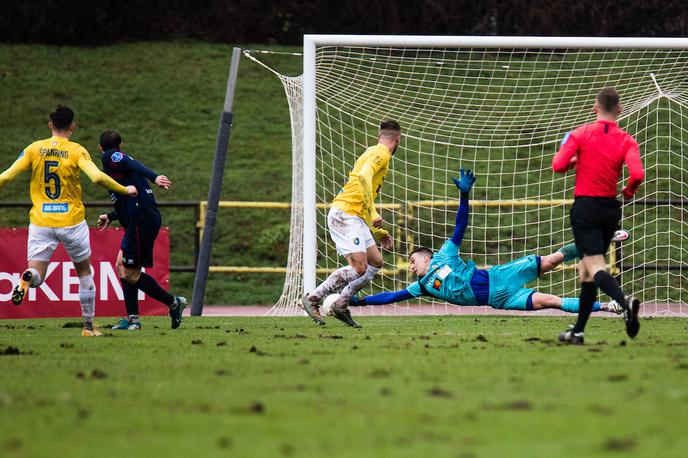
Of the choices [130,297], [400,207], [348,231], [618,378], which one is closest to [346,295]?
[348,231]

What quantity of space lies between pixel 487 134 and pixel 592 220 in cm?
729

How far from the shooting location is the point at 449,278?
11125mm

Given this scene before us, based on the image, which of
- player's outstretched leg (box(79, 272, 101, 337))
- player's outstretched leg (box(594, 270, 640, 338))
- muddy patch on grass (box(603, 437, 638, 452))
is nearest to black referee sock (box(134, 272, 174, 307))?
player's outstretched leg (box(79, 272, 101, 337))

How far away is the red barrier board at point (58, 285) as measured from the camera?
549 inches

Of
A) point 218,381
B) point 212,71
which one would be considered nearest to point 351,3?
point 212,71

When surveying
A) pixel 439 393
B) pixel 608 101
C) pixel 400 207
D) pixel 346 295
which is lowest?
pixel 439 393

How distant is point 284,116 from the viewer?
23547 millimetres

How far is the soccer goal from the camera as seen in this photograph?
43.8 ft

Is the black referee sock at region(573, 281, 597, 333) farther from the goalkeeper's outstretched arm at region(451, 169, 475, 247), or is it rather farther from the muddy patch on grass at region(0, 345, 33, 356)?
the muddy patch on grass at region(0, 345, 33, 356)

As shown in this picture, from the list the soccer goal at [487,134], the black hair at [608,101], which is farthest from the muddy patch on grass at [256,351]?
the soccer goal at [487,134]

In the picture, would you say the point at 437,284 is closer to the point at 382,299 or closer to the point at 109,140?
the point at 382,299

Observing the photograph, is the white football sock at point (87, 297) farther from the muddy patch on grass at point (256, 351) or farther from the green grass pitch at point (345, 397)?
the muddy patch on grass at point (256, 351)

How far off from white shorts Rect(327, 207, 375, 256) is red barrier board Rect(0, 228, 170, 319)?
4.51 metres

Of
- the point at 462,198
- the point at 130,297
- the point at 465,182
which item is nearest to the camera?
the point at 465,182
